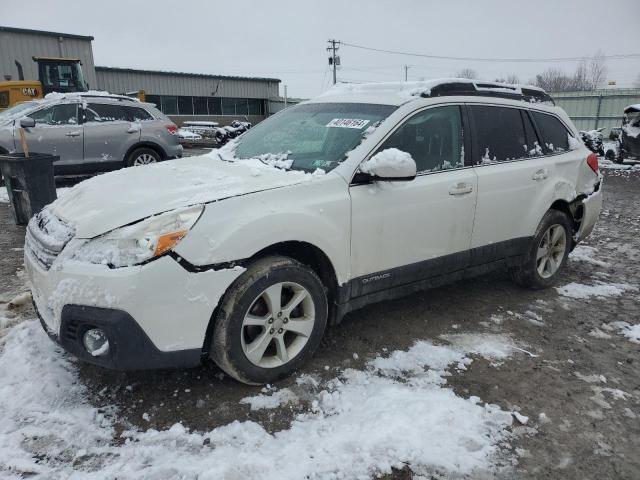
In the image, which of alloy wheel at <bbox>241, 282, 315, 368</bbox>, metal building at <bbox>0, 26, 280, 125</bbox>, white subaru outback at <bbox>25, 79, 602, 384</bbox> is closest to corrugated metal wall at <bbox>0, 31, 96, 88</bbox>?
metal building at <bbox>0, 26, 280, 125</bbox>

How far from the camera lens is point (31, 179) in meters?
5.95

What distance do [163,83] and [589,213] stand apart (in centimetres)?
3344

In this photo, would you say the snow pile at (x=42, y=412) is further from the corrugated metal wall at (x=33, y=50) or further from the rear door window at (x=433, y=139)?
the corrugated metal wall at (x=33, y=50)

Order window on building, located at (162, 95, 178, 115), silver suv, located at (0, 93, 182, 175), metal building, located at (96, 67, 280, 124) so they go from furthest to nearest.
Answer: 1. window on building, located at (162, 95, 178, 115)
2. metal building, located at (96, 67, 280, 124)
3. silver suv, located at (0, 93, 182, 175)

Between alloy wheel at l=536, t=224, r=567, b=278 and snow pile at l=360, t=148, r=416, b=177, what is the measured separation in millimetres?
2079

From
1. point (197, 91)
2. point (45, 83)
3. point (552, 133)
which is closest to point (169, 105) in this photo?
point (197, 91)

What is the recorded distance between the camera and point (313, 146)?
3.39m

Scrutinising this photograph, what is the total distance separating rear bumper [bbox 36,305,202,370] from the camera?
7.66 feet

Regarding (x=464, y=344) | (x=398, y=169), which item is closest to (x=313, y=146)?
(x=398, y=169)

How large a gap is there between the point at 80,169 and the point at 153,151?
4.83 ft

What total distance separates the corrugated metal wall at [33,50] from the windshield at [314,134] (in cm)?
2595

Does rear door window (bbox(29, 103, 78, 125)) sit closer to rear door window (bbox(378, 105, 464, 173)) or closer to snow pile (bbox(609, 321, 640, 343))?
rear door window (bbox(378, 105, 464, 173))

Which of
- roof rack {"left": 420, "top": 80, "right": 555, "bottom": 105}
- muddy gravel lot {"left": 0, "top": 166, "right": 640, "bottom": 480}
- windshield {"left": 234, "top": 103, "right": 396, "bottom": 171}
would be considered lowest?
muddy gravel lot {"left": 0, "top": 166, "right": 640, "bottom": 480}

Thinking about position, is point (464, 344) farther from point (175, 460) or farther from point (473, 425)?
point (175, 460)
